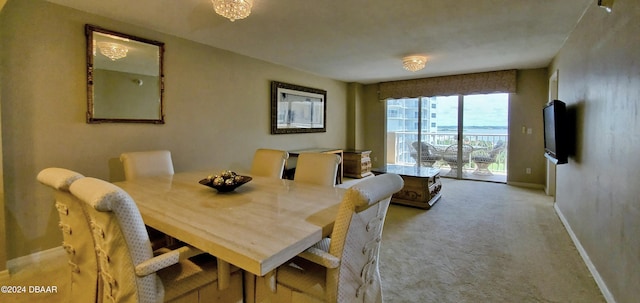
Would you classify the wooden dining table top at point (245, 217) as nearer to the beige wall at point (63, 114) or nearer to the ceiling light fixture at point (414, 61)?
the beige wall at point (63, 114)

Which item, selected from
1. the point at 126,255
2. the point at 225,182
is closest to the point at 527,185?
the point at 225,182

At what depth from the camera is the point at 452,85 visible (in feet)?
19.4

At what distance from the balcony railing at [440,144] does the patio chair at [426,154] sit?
0.07 metres

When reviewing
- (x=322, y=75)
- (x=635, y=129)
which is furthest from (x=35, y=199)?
(x=322, y=75)

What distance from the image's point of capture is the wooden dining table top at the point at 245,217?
3.70ft

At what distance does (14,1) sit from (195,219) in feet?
8.25

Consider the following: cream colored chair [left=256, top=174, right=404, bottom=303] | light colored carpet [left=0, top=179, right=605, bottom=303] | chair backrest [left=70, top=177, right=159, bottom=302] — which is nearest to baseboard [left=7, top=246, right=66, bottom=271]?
light colored carpet [left=0, top=179, right=605, bottom=303]

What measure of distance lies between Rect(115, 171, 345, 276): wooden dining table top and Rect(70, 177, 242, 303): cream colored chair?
0.16 m

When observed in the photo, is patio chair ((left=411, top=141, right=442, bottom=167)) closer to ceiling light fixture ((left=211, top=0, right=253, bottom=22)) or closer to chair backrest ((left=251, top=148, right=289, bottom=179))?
chair backrest ((left=251, top=148, right=289, bottom=179))

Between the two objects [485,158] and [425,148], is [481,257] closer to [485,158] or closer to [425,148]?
[485,158]

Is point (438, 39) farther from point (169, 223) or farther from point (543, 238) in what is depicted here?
point (169, 223)

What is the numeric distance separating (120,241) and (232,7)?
67.3 inches

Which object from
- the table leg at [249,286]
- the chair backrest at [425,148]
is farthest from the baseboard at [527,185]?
the table leg at [249,286]

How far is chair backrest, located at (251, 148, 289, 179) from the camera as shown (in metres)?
2.81
